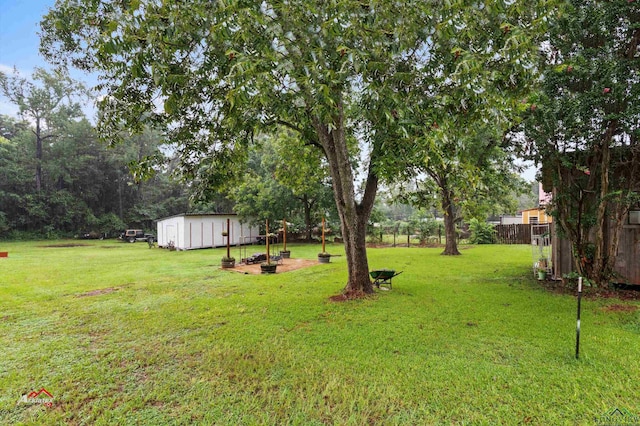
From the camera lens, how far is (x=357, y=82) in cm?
496

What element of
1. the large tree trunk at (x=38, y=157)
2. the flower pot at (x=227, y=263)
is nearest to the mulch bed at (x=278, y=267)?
the flower pot at (x=227, y=263)

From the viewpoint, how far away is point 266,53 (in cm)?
351

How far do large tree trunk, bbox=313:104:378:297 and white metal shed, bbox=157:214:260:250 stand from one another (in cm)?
1459

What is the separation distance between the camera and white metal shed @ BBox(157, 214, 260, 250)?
1984 centimetres

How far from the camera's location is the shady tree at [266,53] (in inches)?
137

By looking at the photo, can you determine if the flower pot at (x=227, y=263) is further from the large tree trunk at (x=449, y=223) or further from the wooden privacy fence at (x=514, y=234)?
the wooden privacy fence at (x=514, y=234)

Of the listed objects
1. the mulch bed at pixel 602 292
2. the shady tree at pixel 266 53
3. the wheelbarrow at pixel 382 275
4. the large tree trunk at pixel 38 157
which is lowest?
the mulch bed at pixel 602 292

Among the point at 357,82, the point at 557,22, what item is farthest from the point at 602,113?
the point at 357,82

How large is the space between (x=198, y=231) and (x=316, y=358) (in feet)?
60.3

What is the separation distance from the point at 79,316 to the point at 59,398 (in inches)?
118

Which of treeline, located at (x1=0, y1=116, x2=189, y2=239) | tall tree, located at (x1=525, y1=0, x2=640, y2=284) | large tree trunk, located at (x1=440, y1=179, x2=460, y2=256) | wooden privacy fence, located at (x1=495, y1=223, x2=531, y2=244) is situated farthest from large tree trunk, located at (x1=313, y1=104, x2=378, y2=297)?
treeline, located at (x1=0, y1=116, x2=189, y2=239)

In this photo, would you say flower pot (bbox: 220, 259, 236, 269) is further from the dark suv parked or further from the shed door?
the dark suv parked

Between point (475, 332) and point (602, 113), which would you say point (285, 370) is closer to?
point (475, 332)

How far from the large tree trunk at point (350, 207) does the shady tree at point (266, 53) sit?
2.22 ft
